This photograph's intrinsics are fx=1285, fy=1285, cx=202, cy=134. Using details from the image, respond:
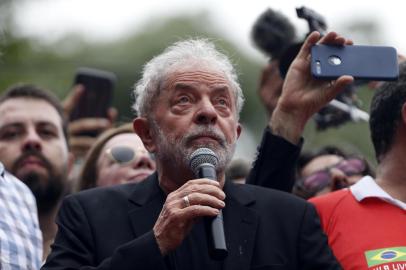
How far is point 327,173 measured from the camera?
713 centimetres

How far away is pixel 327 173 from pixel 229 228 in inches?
79.3

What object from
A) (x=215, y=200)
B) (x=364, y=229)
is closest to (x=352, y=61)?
(x=364, y=229)

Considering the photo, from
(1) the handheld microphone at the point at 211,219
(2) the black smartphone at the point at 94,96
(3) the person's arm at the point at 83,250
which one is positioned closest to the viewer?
(1) the handheld microphone at the point at 211,219

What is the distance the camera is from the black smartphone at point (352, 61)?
5.56m

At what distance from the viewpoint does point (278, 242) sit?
5.24 meters

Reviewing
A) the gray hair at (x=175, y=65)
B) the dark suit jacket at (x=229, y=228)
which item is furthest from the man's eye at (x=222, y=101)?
the dark suit jacket at (x=229, y=228)

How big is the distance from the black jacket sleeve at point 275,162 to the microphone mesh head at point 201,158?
2.81 feet

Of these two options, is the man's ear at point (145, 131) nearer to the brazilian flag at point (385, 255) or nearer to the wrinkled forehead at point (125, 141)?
the brazilian flag at point (385, 255)

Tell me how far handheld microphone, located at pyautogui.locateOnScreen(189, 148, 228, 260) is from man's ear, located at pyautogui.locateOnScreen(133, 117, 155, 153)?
1.52 ft

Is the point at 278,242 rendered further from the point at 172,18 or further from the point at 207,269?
the point at 172,18

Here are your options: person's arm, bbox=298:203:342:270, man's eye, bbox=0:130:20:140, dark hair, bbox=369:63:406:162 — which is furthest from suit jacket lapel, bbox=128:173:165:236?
man's eye, bbox=0:130:20:140

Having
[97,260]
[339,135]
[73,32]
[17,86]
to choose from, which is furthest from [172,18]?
[97,260]

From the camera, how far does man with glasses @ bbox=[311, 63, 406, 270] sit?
5.49 m

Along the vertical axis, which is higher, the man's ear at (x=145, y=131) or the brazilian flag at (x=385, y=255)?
the man's ear at (x=145, y=131)
